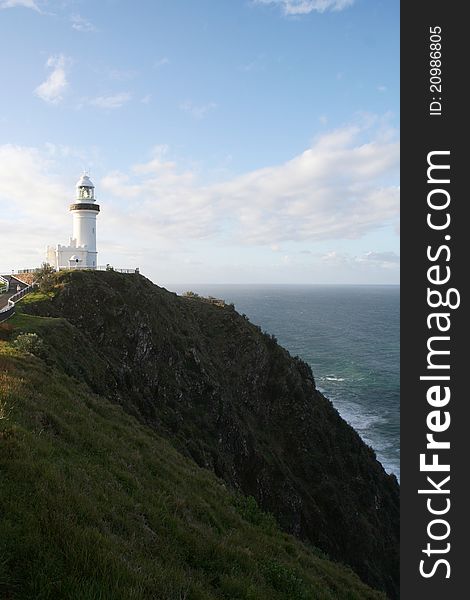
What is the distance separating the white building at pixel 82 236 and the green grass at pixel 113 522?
1391 inches

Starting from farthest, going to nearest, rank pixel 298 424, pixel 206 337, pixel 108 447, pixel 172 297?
pixel 172 297
pixel 206 337
pixel 298 424
pixel 108 447

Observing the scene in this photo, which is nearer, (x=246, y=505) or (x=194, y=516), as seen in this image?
(x=194, y=516)

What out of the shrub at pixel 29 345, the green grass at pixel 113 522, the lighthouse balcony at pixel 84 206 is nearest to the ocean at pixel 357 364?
the green grass at pixel 113 522

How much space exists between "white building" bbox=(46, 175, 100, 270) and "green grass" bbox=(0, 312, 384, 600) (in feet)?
116

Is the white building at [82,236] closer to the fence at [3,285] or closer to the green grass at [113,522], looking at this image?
the fence at [3,285]

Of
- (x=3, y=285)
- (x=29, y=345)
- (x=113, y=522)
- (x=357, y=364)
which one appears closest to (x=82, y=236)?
(x=3, y=285)

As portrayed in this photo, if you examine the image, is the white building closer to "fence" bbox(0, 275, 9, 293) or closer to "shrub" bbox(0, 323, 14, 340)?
"fence" bbox(0, 275, 9, 293)

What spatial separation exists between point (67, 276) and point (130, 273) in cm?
805

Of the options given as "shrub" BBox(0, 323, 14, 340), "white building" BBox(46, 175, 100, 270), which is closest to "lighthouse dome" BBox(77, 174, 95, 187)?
"white building" BBox(46, 175, 100, 270)

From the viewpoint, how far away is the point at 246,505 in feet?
42.9

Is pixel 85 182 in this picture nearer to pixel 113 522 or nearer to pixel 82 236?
pixel 82 236

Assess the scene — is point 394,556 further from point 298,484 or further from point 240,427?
point 240,427

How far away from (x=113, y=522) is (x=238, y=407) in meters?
30.3

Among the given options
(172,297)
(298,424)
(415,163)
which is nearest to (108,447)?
(415,163)
